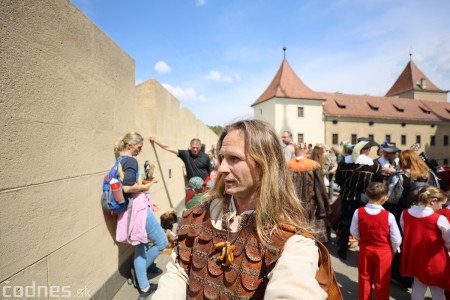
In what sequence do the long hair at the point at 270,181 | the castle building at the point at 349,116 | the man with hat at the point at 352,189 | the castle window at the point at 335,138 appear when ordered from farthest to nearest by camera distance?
the castle window at the point at 335,138 < the castle building at the point at 349,116 < the man with hat at the point at 352,189 < the long hair at the point at 270,181

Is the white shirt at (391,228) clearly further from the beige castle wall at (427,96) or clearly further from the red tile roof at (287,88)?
the beige castle wall at (427,96)

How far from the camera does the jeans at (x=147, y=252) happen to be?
3.38m

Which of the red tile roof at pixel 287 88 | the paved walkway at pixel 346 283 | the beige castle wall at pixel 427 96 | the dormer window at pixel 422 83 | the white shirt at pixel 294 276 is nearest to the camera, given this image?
the white shirt at pixel 294 276

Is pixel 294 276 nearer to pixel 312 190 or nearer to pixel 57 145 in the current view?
pixel 57 145

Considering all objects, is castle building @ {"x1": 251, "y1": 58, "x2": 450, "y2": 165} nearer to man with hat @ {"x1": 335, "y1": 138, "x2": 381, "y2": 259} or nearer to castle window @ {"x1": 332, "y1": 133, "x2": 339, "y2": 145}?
castle window @ {"x1": 332, "y1": 133, "x2": 339, "y2": 145}

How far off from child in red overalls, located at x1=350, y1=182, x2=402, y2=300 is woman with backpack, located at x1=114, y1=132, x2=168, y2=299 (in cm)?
272

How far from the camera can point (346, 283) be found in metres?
3.97

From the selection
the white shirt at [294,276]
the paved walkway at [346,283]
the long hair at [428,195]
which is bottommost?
the paved walkway at [346,283]

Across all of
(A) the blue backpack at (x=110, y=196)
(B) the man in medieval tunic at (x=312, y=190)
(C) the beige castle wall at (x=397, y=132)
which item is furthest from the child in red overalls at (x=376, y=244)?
(C) the beige castle wall at (x=397, y=132)

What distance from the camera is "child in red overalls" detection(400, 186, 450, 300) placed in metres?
2.96

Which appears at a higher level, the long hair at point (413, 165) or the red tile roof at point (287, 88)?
the red tile roof at point (287, 88)

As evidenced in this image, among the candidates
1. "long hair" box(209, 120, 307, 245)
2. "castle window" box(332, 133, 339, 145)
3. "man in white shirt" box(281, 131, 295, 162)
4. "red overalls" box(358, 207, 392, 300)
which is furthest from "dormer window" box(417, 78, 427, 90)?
"long hair" box(209, 120, 307, 245)

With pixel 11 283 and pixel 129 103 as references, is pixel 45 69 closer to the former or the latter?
pixel 11 283

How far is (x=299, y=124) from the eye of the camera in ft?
124
